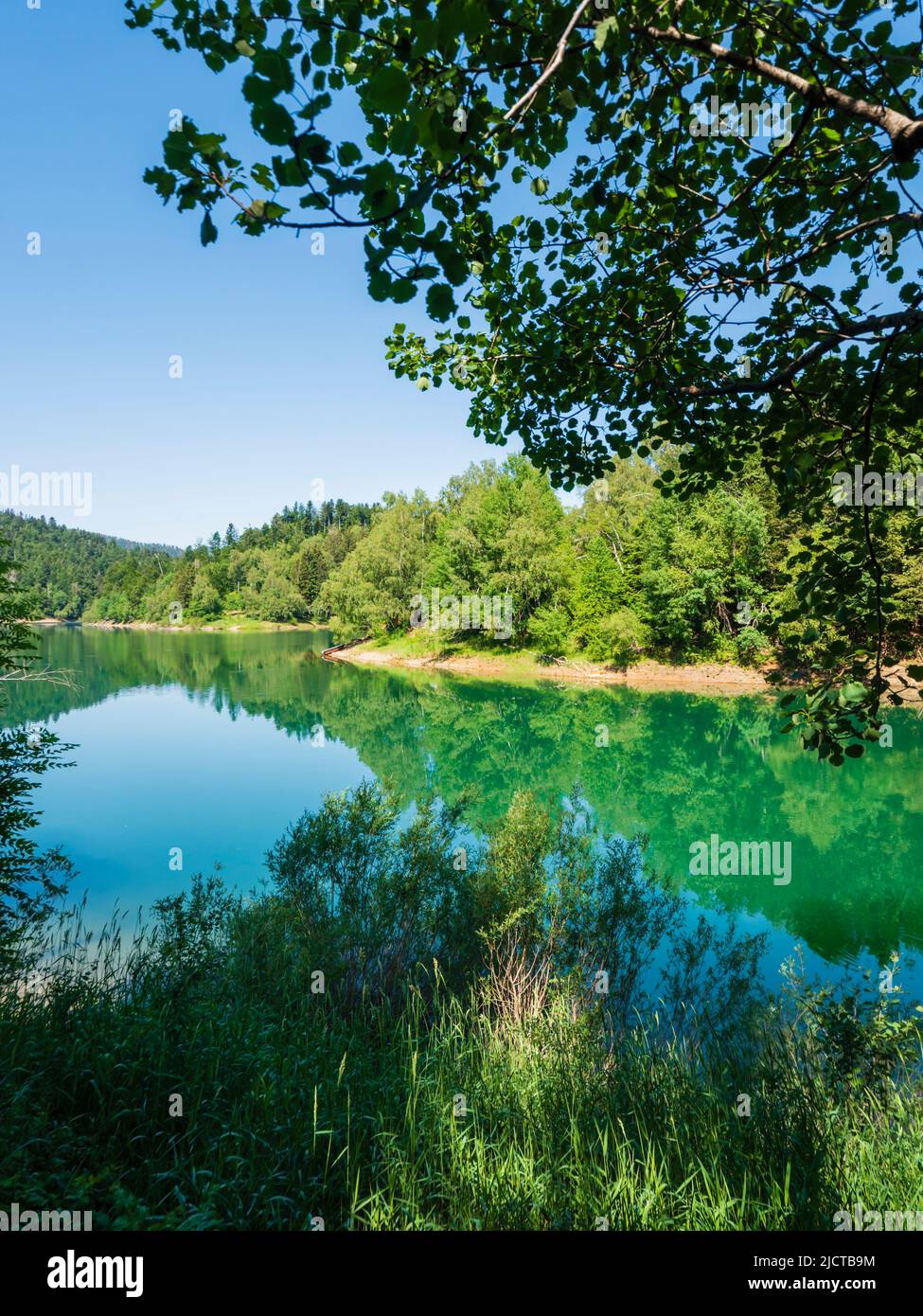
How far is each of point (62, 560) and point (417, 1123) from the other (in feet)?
503

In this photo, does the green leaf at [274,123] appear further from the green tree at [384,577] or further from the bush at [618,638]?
the green tree at [384,577]

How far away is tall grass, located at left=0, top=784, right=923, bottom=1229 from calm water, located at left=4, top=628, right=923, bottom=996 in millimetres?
5023

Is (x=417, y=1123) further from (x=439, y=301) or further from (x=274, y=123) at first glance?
(x=274, y=123)

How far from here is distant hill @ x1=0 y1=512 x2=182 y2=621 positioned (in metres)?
112

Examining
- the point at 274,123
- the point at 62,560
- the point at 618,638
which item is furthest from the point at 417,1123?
the point at 62,560

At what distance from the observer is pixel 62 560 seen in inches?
5167

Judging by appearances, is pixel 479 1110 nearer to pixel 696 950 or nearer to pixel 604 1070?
pixel 604 1070

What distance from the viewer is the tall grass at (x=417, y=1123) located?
2.95 meters

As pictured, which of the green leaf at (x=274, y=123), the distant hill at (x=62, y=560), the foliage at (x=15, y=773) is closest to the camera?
the green leaf at (x=274, y=123)

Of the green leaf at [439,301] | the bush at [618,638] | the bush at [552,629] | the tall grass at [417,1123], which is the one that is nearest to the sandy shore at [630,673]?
the bush at [618,638]

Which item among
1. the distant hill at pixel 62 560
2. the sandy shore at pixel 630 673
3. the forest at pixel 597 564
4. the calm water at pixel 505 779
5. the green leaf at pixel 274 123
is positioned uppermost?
the distant hill at pixel 62 560

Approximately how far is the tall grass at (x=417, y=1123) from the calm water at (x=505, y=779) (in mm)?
5023

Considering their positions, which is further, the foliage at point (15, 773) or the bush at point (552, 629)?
the bush at point (552, 629)

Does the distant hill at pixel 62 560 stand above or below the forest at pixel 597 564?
above
